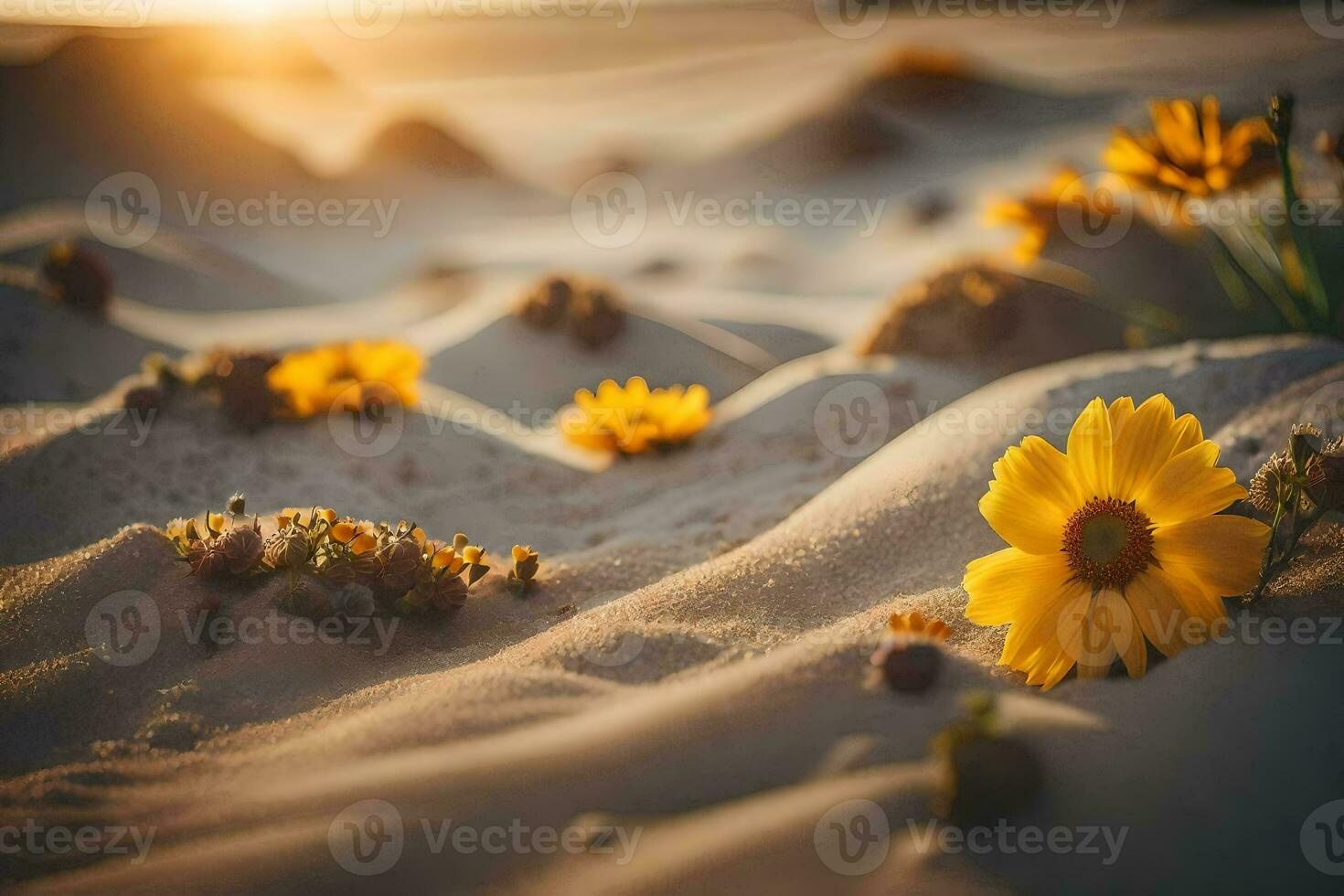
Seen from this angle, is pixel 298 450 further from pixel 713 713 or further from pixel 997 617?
pixel 997 617

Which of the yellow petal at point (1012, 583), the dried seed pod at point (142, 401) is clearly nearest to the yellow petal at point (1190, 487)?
the yellow petal at point (1012, 583)

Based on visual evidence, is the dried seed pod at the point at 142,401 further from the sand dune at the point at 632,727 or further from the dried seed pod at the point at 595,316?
the dried seed pod at the point at 595,316

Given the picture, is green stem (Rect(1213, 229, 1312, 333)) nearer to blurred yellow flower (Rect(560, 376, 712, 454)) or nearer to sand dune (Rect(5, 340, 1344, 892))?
sand dune (Rect(5, 340, 1344, 892))

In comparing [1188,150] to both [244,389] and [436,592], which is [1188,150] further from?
[244,389]

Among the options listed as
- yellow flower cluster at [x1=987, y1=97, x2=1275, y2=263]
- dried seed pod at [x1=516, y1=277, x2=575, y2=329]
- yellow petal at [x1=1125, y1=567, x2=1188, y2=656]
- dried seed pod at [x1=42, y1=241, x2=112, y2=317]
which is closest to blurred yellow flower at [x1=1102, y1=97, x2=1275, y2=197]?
yellow flower cluster at [x1=987, y1=97, x2=1275, y2=263]

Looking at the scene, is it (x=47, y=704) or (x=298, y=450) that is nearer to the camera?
(x=47, y=704)

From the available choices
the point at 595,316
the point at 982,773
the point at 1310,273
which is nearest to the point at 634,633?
the point at 982,773

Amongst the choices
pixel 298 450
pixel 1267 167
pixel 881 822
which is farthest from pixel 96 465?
pixel 1267 167
